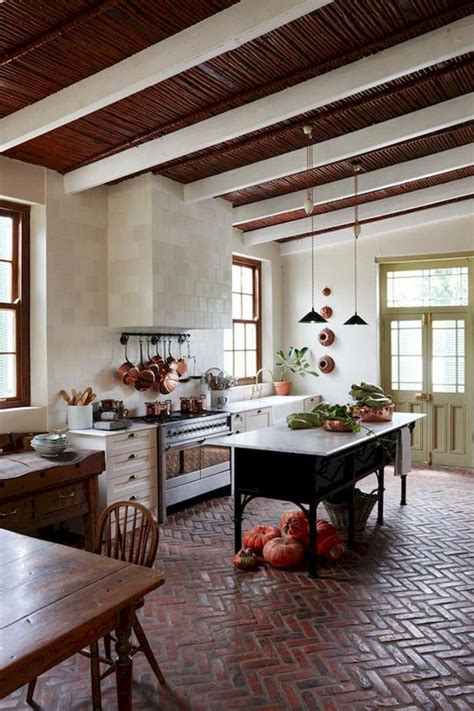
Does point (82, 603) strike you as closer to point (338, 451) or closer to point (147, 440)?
point (338, 451)

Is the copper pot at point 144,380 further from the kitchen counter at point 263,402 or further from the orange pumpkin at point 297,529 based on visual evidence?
the orange pumpkin at point 297,529

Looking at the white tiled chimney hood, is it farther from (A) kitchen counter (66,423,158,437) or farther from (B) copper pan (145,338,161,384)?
(A) kitchen counter (66,423,158,437)

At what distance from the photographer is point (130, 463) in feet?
18.2

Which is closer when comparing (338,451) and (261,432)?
(338,451)

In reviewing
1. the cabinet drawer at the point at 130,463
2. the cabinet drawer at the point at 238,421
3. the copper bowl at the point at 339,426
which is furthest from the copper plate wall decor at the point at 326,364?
the cabinet drawer at the point at 130,463

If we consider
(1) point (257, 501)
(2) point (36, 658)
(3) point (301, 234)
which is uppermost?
(3) point (301, 234)

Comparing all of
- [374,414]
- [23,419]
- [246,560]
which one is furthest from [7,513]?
[374,414]

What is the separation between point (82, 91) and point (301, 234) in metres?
5.22

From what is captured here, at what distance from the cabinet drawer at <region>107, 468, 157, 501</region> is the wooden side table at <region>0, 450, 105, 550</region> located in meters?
0.30

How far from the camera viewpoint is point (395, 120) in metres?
5.46

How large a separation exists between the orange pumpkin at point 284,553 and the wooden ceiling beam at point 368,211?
4979 mm

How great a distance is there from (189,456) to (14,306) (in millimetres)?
2383

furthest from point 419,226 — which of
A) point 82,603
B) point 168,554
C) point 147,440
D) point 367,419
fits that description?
point 82,603

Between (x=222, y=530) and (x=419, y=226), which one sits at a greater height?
(x=419, y=226)
